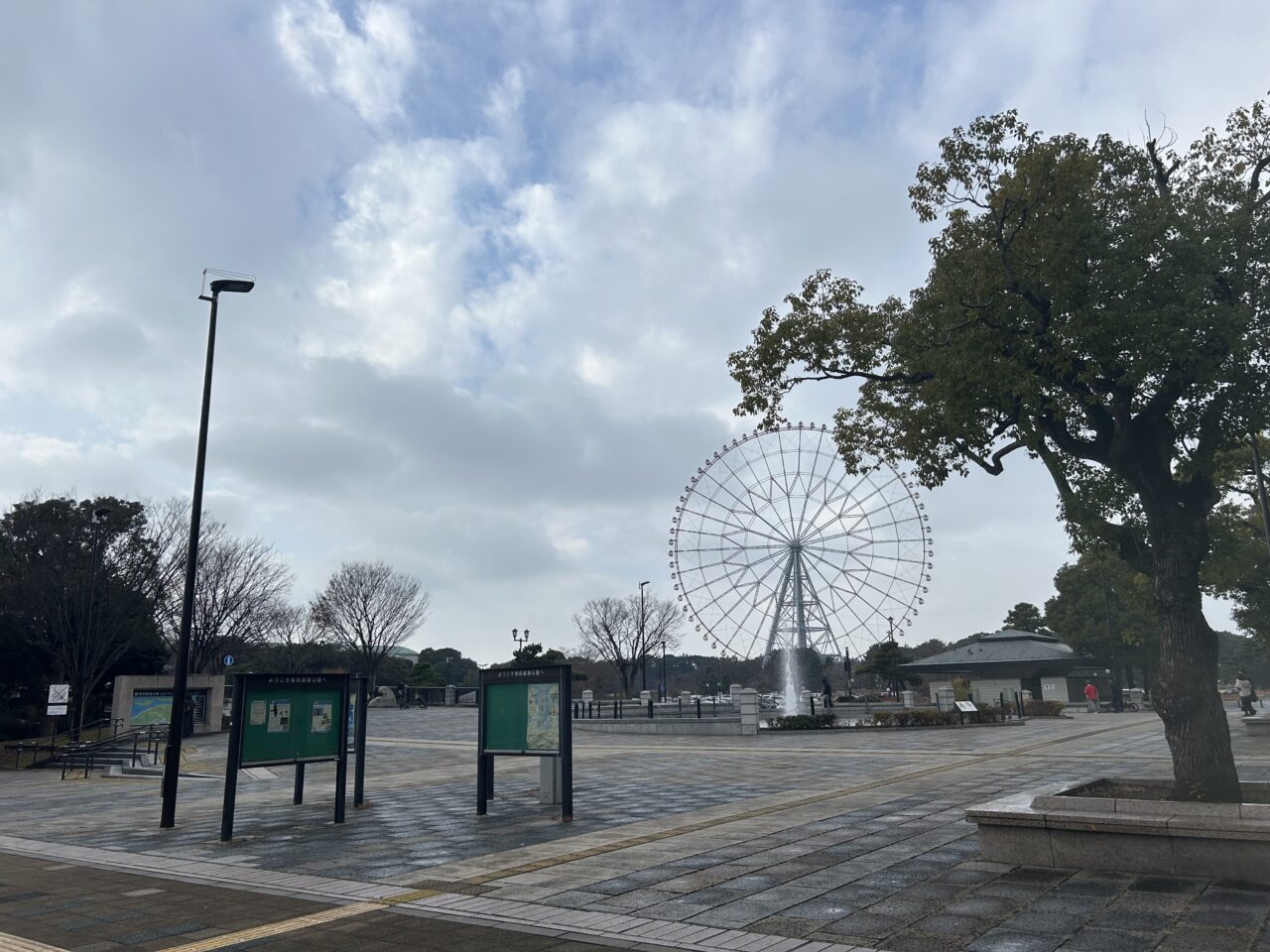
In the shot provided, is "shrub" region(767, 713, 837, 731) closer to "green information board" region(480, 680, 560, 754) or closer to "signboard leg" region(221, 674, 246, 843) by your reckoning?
"green information board" region(480, 680, 560, 754)

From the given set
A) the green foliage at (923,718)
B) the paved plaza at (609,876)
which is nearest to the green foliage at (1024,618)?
the green foliage at (923,718)

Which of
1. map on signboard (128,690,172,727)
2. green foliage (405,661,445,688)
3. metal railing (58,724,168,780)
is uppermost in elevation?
green foliage (405,661,445,688)

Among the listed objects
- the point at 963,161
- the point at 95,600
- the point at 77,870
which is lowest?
the point at 77,870

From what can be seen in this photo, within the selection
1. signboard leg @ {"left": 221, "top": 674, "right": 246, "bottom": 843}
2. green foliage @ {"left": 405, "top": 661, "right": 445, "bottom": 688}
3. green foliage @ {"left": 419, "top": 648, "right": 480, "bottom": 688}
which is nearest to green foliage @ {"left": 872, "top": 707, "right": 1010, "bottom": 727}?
signboard leg @ {"left": 221, "top": 674, "right": 246, "bottom": 843}

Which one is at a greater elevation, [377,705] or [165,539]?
[165,539]

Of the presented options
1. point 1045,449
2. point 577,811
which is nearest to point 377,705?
point 577,811

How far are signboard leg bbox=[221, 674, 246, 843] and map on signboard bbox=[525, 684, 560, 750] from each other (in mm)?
4110

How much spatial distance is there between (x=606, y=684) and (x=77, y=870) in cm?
9143

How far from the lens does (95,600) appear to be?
125 feet

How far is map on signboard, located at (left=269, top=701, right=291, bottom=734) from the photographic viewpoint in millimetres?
13117

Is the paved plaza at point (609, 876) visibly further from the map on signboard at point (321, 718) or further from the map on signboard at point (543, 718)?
the map on signboard at point (321, 718)

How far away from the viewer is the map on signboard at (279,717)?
13117 millimetres

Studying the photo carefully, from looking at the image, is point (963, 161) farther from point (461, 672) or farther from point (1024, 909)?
point (461, 672)

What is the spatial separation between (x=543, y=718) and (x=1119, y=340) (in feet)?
31.0
